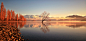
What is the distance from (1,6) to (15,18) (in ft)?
201

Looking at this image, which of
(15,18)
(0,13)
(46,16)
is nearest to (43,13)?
(46,16)

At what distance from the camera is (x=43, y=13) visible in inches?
2506

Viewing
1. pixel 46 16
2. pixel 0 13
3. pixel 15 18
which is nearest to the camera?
pixel 46 16

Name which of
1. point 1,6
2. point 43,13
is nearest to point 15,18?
point 1,6

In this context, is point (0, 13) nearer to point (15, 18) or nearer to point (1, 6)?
point (1, 6)

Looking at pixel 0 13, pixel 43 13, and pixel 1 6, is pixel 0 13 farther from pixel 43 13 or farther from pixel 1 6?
pixel 43 13

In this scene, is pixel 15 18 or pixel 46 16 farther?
pixel 15 18

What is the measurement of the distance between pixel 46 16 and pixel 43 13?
5.48m

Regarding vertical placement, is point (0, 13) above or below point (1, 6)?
below

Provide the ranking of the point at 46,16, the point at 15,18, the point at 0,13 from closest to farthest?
1. the point at 46,16
2. the point at 0,13
3. the point at 15,18

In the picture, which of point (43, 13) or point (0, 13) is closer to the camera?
point (43, 13)

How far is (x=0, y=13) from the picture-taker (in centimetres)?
7931

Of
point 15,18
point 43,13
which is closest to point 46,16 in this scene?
point 43,13

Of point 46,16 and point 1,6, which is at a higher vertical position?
point 1,6
